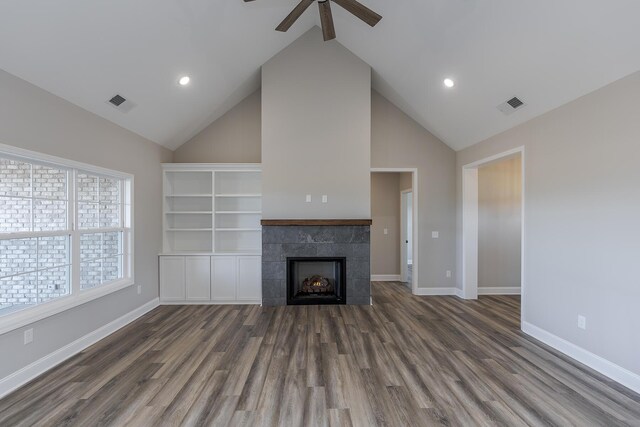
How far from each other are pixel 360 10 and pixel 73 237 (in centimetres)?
369

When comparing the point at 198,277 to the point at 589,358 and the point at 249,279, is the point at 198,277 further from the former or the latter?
the point at 589,358

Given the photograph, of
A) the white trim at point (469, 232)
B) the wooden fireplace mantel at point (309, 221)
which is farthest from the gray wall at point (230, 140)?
the white trim at point (469, 232)

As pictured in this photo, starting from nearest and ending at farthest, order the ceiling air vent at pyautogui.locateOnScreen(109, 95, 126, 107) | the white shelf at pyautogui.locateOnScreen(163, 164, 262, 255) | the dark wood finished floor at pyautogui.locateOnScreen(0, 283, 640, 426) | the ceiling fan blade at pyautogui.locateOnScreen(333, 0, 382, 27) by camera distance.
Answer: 1. the dark wood finished floor at pyautogui.locateOnScreen(0, 283, 640, 426)
2. the ceiling fan blade at pyautogui.locateOnScreen(333, 0, 382, 27)
3. the ceiling air vent at pyautogui.locateOnScreen(109, 95, 126, 107)
4. the white shelf at pyautogui.locateOnScreen(163, 164, 262, 255)

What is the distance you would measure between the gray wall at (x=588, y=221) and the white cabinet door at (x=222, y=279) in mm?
4121

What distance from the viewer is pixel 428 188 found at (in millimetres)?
5336

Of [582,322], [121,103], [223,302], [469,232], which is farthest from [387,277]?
[121,103]

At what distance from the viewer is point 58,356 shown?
280 cm

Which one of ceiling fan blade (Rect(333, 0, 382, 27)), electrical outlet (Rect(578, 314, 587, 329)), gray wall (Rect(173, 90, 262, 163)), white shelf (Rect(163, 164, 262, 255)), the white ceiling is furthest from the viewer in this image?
gray wall (Rect(173, 90, 262, 163))

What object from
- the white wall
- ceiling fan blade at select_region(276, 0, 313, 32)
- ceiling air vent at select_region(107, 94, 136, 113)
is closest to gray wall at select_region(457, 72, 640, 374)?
the white wall

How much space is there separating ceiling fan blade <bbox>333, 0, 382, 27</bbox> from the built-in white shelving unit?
275cm

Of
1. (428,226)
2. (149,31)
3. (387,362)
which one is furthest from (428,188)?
(149,31)

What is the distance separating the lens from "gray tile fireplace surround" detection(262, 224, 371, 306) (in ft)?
15.2

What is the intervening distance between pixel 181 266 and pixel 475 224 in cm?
496

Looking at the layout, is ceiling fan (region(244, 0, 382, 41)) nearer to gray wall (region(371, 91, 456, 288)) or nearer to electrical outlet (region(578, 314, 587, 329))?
gray wall (region(371, 91, 456, 288))
